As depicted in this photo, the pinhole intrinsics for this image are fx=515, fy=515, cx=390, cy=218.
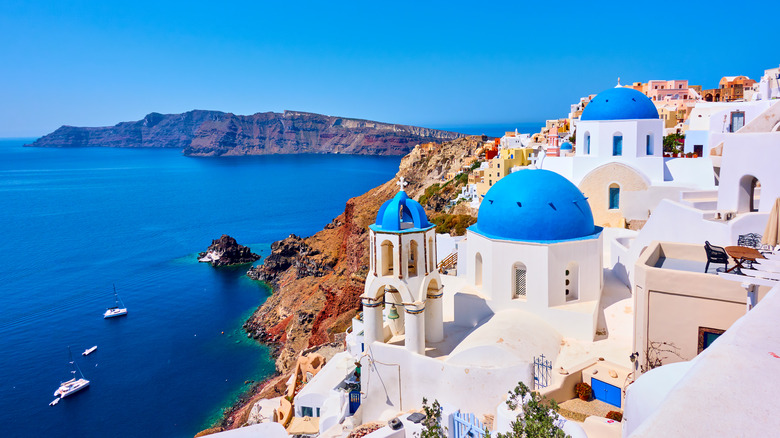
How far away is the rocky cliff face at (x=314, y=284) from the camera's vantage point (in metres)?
31.1

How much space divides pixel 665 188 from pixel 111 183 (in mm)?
133584

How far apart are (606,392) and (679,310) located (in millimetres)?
2471

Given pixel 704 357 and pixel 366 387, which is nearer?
pixel 704 357

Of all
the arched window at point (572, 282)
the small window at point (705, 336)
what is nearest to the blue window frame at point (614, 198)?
the arched window at point (572, 282)

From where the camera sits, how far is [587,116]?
21.2 metres

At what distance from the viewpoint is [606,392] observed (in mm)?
10469

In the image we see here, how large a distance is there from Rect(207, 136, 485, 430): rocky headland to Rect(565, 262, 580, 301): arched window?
14.4 m

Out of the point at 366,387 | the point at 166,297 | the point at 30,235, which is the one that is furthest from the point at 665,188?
the point at 30,235

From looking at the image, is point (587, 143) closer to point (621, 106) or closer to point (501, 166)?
point (621, 106)

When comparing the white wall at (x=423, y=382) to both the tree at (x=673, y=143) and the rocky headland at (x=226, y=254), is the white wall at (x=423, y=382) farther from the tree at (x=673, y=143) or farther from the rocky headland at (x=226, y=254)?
the rocky headland at (x=226, y=254)

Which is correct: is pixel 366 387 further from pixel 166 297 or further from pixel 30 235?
pixel 30 235

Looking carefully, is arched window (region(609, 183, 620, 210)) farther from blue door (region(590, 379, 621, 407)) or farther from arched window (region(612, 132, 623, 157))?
blue door (region(590, 379, 621, 407))

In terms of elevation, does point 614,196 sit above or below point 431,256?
above

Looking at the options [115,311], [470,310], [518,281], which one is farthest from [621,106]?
[115,311]
